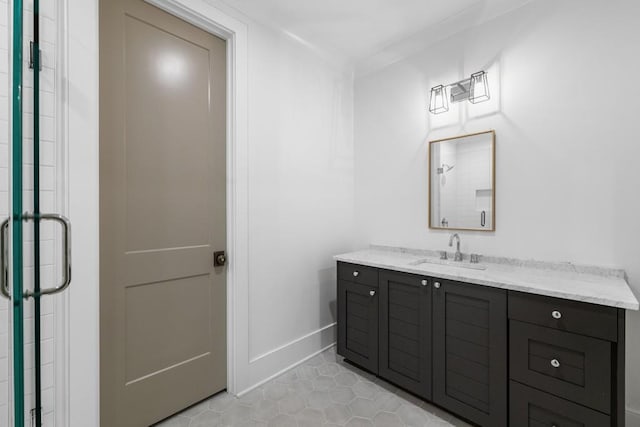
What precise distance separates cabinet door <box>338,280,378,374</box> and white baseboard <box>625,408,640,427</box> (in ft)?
4.72

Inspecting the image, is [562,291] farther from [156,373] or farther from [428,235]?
[156,373]

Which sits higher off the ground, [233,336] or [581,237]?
[581,237]

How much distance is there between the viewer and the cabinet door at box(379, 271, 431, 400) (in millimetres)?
1921

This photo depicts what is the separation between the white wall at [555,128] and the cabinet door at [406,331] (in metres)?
0.64

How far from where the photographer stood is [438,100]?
2.43 meters

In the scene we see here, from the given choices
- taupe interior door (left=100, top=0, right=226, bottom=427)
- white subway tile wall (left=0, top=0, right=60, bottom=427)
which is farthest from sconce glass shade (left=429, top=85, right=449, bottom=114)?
white subway tile wall (left=0, top=0, right=60, bottom=427)

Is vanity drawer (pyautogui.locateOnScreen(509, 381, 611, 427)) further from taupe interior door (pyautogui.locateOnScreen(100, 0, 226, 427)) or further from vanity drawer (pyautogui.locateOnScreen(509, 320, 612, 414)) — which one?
taupe interior door (pyautogui.locateOnScreen(100, 0, 226, 427))

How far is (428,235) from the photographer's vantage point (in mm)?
2518

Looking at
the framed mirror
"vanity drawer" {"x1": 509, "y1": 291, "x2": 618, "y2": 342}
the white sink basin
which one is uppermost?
the framed mirror

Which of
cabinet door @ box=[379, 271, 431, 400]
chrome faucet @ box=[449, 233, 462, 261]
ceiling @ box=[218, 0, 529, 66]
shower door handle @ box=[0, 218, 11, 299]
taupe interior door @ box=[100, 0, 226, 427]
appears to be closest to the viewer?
shower door handle @ box=[0, 218, 11, 299]

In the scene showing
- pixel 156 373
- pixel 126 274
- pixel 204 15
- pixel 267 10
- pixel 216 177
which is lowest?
pixel 156 373

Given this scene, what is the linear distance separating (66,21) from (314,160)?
69.9 inches

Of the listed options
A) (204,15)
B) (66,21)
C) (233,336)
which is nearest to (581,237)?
(233,336)

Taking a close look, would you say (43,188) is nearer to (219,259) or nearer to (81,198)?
(81,198)
